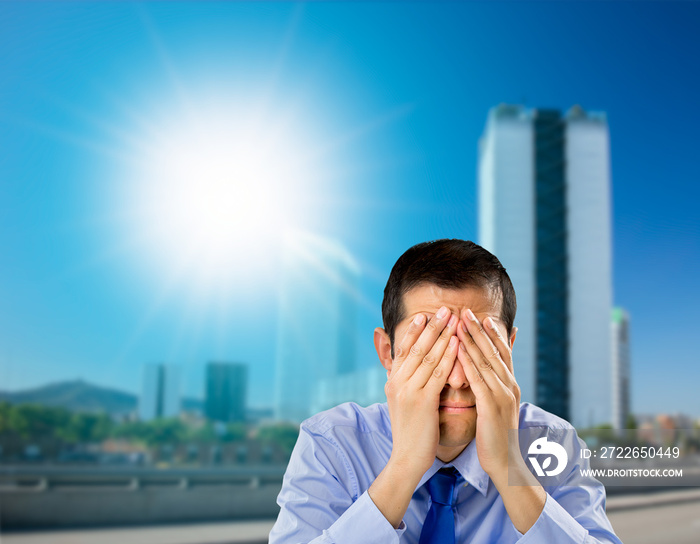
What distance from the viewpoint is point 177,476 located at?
736 cm

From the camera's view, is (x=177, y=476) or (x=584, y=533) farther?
(x=177, y=476)

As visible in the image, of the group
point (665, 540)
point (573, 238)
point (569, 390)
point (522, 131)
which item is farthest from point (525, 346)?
point (665, 540)

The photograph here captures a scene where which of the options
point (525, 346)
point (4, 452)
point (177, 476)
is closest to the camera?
point (177, 476)

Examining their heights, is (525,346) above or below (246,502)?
above

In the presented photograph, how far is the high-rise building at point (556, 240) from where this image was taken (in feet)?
95.7

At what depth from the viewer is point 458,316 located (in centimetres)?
92

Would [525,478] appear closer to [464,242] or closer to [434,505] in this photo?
[434,505]

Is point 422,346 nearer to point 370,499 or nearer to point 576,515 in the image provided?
point 370,499

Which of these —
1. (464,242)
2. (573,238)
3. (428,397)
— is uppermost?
(573,238)

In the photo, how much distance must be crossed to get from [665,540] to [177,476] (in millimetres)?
5534

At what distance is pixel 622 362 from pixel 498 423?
65.8 m

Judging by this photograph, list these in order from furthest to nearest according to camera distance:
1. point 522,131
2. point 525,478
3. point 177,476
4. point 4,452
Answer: point 522,131 → point 4,452 → point 177,476 → point 525,478

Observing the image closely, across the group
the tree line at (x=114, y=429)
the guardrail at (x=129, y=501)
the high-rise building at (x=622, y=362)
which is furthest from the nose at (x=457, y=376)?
the high-rise building at (x=622, y=362)

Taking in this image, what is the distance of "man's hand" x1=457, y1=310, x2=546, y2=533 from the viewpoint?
0.82 metres
